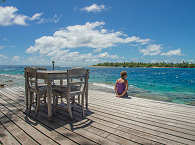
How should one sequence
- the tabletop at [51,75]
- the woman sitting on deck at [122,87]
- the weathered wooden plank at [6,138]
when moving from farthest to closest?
the woman sitting on deck at [122,87]
the tabletop at [51,75]
the weathered wooden plank at [6,138]

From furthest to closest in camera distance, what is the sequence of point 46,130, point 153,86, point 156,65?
1. point 156,65
2. point 153,86
3. point 46,130

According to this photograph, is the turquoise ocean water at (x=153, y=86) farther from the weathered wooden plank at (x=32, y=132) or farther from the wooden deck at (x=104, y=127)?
the weathered wooden plank at (x=32, y=132)

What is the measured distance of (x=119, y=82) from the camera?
573cm

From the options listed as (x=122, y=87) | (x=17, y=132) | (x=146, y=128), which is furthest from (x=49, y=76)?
(x=122, y=87)

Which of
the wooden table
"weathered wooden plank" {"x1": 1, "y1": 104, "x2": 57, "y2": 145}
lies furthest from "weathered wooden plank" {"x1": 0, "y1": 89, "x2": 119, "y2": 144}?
the wooden table

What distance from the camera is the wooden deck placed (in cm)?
236

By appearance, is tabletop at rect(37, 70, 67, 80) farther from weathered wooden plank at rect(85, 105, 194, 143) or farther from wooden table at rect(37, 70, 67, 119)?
weathered wooden plank at rect(85, 105, 194, 143)

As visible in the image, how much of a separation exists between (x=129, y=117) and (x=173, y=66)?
15153 centimetres

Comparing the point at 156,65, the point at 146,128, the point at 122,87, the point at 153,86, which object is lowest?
the point at 153,86

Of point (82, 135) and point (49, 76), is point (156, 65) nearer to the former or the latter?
point (49, 76)

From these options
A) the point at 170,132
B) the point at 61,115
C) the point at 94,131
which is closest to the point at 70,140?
the point at 94,131

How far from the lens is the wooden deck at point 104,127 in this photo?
236cm

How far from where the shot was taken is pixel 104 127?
9.29ft

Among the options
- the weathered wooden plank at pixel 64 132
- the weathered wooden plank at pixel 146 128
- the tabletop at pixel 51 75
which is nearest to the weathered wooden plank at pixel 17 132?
the weathered wooden plank at pixel 64 132
